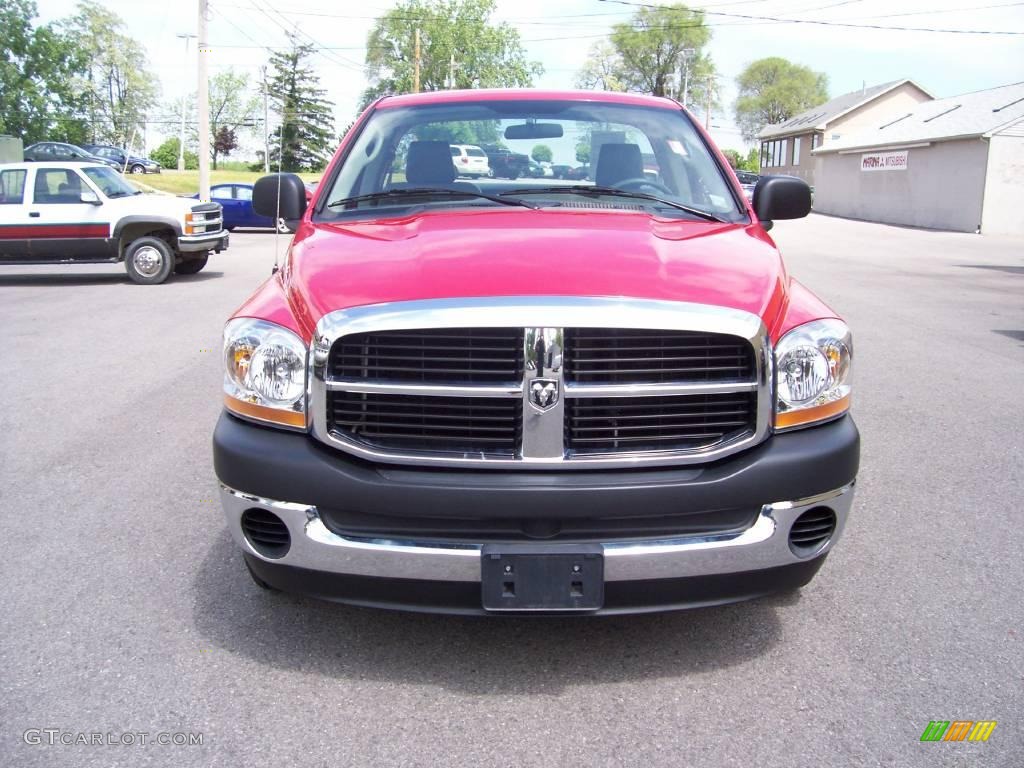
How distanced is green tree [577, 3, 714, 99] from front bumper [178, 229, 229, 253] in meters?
77.8

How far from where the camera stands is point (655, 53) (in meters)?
91.4

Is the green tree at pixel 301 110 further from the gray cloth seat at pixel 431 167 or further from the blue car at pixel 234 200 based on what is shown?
the gray cloth seat at pixel 431 167

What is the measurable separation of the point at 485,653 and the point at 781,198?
2408 mm

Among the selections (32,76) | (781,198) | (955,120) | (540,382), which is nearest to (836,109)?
(955,120)

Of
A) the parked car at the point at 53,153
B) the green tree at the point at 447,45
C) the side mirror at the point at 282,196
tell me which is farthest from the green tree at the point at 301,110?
the side mirror at the point at 282,196

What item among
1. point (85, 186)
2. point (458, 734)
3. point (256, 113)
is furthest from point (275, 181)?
point (256, 113)

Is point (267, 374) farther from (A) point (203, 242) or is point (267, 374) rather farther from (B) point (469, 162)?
(A) point (203, 242)

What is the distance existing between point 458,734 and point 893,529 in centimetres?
251

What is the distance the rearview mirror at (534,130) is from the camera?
445cm

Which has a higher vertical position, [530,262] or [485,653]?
[530,262]

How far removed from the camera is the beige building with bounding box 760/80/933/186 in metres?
57.8

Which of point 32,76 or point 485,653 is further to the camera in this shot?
point 32,76

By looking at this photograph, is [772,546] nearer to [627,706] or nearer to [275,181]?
[627,706]

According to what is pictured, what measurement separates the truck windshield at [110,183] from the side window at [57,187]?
0.79 ft
